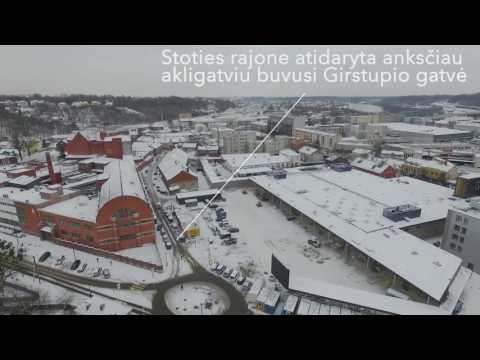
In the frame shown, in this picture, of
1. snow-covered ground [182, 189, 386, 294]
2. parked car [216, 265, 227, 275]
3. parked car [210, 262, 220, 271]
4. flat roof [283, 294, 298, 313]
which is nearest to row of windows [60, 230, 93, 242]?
snow-covered ground [182, 189, 386, 294]

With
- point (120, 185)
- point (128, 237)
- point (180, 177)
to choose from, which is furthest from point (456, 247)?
point (180, 177)

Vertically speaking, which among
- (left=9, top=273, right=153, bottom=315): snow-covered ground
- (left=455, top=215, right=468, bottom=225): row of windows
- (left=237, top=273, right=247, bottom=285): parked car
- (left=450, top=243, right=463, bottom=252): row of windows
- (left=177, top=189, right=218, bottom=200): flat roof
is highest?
(left=455, top=215, right=468, bottom=225): row of windows

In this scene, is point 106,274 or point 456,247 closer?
point 106,274

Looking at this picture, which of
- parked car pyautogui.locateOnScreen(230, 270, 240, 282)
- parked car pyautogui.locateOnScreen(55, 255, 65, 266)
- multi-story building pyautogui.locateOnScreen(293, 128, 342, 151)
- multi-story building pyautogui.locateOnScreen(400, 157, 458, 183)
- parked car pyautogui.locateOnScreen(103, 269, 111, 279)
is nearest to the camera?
parked car pyautogui.locateOnScreen(230, 270, 240, 282)

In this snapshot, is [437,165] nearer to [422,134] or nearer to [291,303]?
[422,134]

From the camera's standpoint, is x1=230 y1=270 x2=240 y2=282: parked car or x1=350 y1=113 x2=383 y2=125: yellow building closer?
x1=230 y1=270 x2=240 y2=282: parked car

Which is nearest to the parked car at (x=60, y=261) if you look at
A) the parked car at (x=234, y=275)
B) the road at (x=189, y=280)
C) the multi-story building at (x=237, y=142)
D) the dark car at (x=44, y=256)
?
the dark car at (x=44, y=256)

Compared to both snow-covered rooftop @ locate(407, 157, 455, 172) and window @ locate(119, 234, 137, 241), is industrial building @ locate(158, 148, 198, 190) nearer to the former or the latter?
window @ locate(119, 234, 137, 241)
